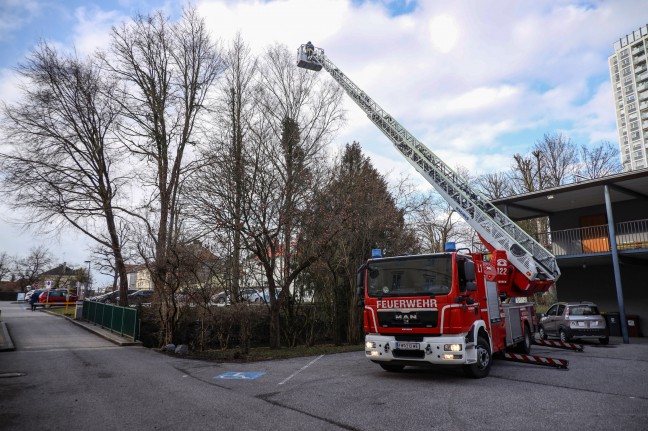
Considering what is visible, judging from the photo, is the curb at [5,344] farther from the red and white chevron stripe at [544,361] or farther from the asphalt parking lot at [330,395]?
the red and white chevron stripe at [544,361]

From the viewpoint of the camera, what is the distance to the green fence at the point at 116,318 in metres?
16.1

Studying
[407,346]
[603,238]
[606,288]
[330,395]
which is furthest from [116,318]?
[606,288]

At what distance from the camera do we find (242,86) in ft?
66.3

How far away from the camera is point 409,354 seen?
844 cm

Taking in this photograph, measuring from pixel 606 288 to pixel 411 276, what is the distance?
18256mm

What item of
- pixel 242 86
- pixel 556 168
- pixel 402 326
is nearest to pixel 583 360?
pixel 402 326

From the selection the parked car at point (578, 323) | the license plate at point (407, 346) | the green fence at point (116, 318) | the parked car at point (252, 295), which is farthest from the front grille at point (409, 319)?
the green fence at point (116, 318)

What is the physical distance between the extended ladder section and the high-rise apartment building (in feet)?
312

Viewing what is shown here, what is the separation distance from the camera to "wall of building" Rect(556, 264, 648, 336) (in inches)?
792

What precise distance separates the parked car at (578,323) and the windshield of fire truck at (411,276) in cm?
945

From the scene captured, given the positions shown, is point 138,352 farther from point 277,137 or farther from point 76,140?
point 76,140

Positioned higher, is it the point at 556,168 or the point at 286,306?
the point at 556,168

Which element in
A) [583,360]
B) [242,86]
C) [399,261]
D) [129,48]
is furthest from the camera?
[129,48]

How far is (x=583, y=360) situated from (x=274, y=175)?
445 inches
